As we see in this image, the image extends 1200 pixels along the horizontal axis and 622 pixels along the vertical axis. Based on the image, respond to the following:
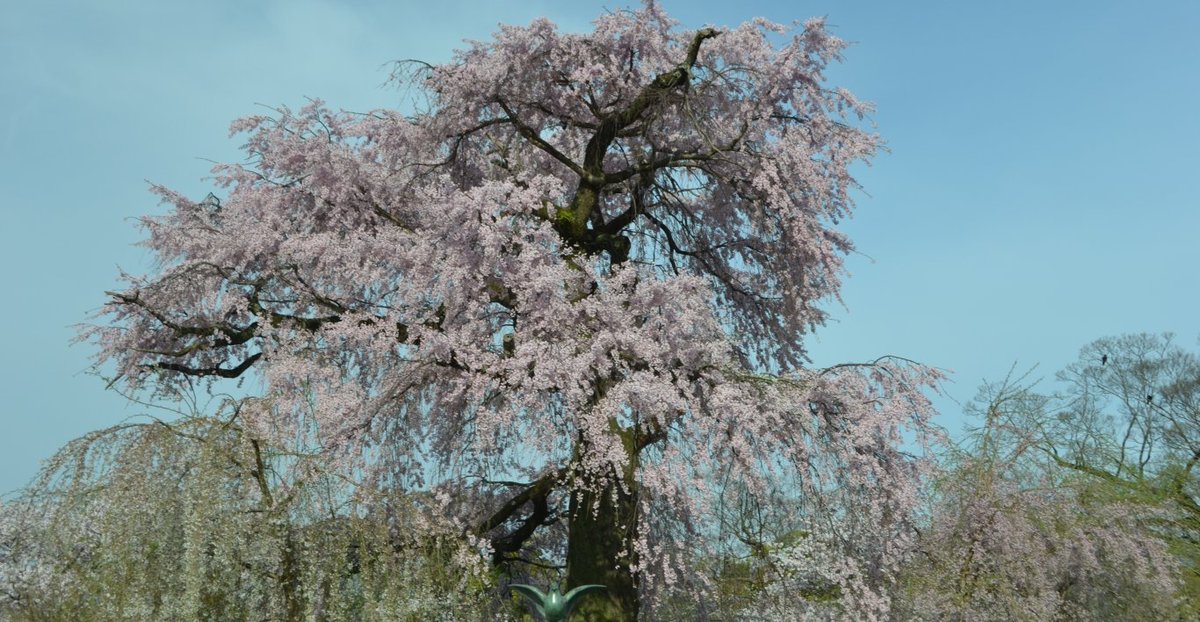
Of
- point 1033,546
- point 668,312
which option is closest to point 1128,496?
point 1033,546

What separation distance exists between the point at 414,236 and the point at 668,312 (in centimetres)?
295

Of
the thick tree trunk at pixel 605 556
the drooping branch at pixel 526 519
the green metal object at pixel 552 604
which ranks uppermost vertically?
the drooping branch at pixel 526 519

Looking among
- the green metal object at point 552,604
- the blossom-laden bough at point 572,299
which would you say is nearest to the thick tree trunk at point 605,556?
the blossom-laden bough at point 572,299

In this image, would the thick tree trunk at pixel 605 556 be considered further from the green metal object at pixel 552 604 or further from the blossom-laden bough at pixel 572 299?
the green metal object at pixel 552 604

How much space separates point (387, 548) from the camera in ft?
21.8

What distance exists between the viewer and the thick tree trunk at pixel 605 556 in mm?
9742

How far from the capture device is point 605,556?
32.7ft

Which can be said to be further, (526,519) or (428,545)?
(526,519)

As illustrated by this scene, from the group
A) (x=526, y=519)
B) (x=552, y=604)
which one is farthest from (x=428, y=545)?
(x=526, y=519)

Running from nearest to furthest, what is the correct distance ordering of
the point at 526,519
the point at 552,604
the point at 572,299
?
the point at 552,604 → the point at 572,299 → the point at 526,519

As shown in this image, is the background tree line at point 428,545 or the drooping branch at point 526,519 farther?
the drooping branch at point 526,519

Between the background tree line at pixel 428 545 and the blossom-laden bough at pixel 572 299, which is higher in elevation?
the blossom-laden bough at pixel 572 299

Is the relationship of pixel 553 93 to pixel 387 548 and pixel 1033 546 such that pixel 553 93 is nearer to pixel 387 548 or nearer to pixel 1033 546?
pixel 387 548

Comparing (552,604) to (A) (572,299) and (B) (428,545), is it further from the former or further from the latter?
(A) (572,299)
